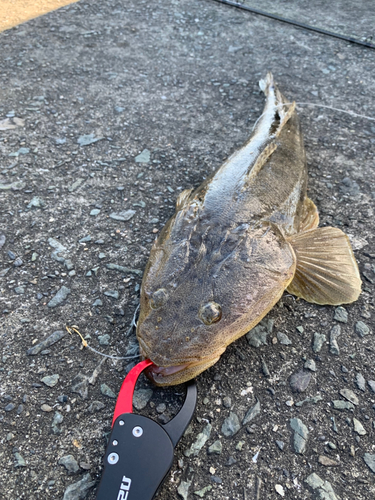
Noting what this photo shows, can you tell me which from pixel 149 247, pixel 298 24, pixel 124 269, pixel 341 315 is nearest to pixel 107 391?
pixel 124 269

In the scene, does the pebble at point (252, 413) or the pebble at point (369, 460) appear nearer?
the pebble at point (369, 460)

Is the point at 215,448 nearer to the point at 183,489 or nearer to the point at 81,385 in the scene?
the point at 183,489

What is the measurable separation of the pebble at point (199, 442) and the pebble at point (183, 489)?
0.12 m

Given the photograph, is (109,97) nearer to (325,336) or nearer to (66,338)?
(66,338)

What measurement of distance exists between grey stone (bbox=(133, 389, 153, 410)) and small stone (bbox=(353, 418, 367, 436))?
3.75 feet

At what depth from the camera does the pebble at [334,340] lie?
2.41m

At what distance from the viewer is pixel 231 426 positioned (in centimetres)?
204

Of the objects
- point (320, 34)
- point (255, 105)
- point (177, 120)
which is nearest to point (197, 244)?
point (177, 120)

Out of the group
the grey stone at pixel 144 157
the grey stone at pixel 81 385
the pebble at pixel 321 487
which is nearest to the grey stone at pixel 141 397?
the grey stone at pixel 81 385

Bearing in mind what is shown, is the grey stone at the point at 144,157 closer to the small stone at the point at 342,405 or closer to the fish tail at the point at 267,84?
the fish tail at the point at 267,84

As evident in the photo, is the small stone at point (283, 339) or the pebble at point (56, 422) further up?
the small stone at point (283, 339)

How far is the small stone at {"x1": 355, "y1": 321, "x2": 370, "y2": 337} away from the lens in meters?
2.52

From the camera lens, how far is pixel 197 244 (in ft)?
7.87

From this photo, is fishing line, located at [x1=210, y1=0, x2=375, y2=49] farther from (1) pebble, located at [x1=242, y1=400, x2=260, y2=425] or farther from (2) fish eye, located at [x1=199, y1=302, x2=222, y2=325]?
(1) pebble, located at [x1=242, y1=400, x2=260, y2=425]
